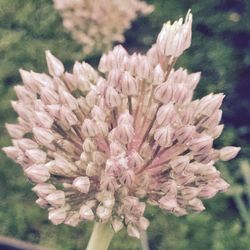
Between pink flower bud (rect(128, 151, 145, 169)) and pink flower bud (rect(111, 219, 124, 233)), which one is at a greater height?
pink flower bud (rect(128, 151, 145, 169))

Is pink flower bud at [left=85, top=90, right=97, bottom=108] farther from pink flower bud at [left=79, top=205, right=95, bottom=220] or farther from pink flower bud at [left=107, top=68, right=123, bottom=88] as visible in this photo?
pink flower bud at [left=79, top=205, right=95, bottom=220]

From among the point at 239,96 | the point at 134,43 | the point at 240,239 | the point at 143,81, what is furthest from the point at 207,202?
the point at 143,81

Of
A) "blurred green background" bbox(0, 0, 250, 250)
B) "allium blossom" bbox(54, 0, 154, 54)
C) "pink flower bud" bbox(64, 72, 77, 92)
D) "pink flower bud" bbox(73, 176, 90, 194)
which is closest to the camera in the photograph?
"pink flower bud" bbox(73, 176, 90, 194)

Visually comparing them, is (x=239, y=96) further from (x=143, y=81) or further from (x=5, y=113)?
(x=143, y=81)

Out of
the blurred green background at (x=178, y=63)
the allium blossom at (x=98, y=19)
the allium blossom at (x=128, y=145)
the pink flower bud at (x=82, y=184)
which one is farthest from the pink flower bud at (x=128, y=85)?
the blurred green background at (x=178, y=63)

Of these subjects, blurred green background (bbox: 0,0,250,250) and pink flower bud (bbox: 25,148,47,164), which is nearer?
pink flower bud (bbox: 25,148,47,164)

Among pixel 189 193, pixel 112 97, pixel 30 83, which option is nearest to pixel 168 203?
pixel 189 193

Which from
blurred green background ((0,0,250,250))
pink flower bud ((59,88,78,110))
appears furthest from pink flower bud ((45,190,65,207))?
blurred green background ((0,0,250,250))
